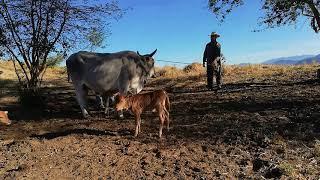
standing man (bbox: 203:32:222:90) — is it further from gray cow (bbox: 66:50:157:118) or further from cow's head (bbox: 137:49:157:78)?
gray cow (bbox: 66:50:157:118)

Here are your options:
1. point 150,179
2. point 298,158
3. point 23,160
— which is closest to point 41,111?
point 23,160

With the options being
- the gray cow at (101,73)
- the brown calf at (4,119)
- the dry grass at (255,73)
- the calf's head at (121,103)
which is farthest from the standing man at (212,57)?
the calf's head at (121,103)

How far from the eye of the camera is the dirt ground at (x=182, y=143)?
9.11 meters

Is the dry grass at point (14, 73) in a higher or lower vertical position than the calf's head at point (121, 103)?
higher

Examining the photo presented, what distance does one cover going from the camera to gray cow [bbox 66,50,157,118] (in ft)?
45.0

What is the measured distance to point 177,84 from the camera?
804 inches

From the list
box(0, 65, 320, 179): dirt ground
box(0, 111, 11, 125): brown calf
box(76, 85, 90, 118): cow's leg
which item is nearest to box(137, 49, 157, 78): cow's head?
box(0, 65, 320, 179): dirt ground

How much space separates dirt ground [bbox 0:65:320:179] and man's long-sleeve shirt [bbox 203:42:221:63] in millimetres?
2891

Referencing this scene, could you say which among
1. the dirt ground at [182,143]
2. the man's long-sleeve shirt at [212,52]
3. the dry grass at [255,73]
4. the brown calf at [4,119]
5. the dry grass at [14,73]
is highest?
the man's long-sleeve shirt at [212,52]

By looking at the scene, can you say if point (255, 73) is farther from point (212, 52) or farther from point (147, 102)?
point (147, 102)

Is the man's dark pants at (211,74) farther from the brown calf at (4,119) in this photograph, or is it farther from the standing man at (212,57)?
the brown calf at (4,119)

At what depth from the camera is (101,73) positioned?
13719 millimetres

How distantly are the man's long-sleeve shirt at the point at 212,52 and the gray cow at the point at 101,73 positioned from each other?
13.2 ft

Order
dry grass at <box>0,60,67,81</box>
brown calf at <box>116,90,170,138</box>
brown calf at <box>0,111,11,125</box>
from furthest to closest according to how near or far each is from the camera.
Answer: dry grass at <box>0,60,67,81</box>
brown calf at <box>0,111,11,125</box>
brown calf at <box>116,90,170,138</box>
